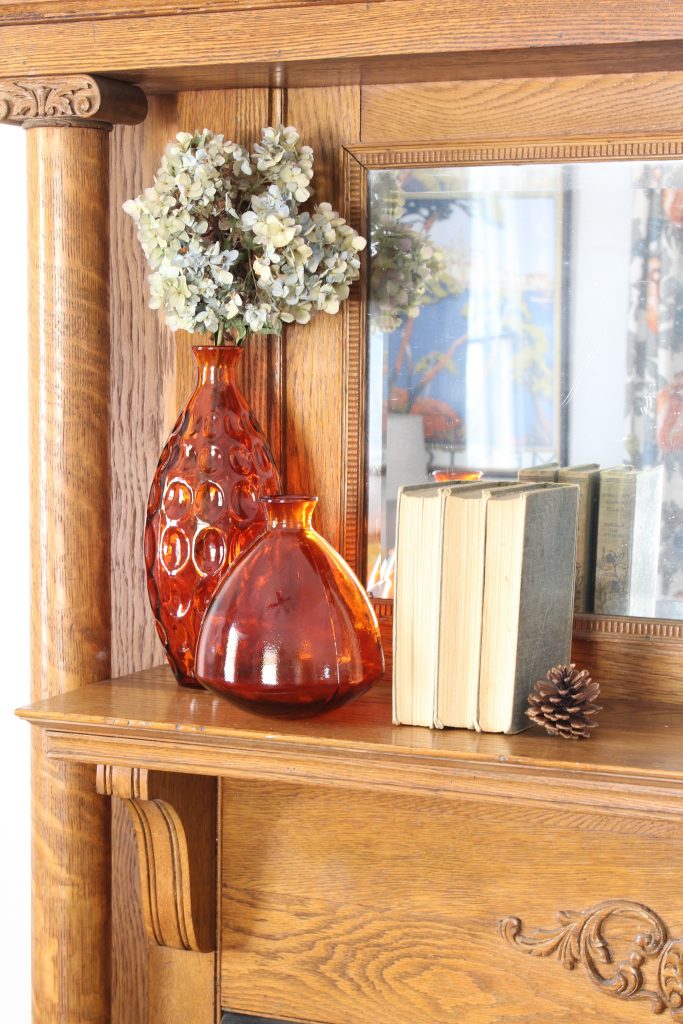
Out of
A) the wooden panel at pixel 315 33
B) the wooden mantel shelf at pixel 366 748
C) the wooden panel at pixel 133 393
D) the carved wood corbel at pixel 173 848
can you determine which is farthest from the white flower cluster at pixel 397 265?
Answer: the carved wood corbel at pixel 173 848

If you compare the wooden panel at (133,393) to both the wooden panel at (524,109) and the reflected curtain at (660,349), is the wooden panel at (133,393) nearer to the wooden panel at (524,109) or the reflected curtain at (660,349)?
the wooden panel at (524,109)

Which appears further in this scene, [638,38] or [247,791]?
[247,791]

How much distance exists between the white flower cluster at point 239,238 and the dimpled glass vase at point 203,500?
4 centimetres

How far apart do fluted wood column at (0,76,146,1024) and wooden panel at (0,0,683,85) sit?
56 mm

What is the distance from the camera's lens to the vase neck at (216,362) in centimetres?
113

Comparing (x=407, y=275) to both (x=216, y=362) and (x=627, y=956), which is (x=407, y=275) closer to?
(x=216, y=362)

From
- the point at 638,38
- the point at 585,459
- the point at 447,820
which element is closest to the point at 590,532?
the point at 585,459

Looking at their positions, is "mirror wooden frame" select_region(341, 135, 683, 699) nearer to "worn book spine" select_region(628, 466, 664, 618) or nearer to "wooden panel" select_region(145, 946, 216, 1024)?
"worn book spine" select_region(628, 466, 664, 618)

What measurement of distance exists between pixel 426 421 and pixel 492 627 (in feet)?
0.79

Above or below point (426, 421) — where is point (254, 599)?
below

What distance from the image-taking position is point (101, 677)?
47.5 inches

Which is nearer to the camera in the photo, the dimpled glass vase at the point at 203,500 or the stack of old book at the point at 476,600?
the stack of old book at the point at 476,600

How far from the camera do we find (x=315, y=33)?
1061 mm

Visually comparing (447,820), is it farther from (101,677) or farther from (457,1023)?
(101,677)
